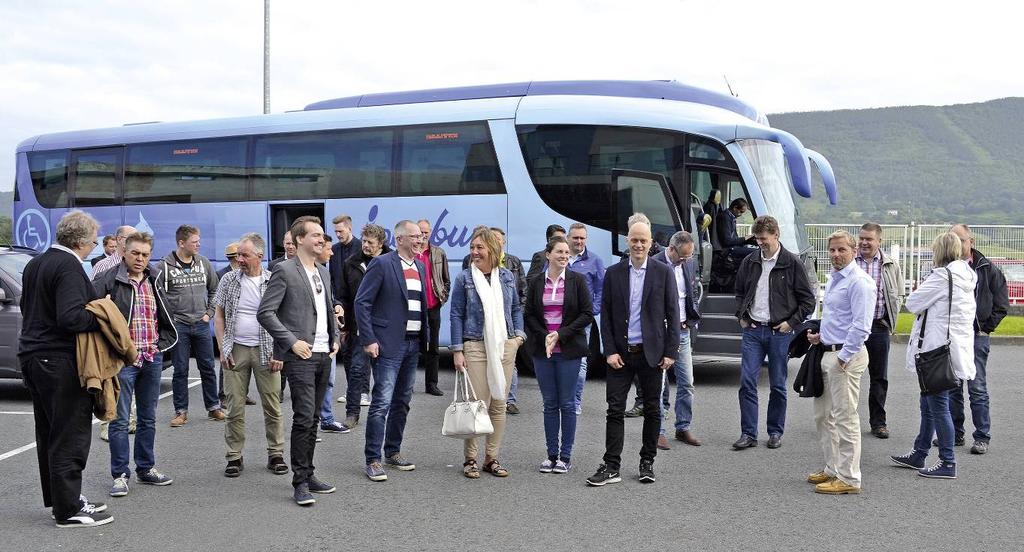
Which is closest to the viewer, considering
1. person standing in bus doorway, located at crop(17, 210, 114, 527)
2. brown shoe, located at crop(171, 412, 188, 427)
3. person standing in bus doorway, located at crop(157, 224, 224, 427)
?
person standing in bus doorway, located at crop(17, 210, 114, 527)

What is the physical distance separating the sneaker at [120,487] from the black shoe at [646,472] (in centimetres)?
340

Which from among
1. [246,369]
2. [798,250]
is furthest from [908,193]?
[246,369]

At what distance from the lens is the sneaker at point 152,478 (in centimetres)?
635

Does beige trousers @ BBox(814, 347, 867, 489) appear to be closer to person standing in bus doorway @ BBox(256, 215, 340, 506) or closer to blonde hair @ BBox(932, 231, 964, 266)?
blonde hair @ BBox(932, 231, 964, 266)

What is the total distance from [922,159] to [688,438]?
117181mm

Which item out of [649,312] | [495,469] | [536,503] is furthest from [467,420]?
[649,312]

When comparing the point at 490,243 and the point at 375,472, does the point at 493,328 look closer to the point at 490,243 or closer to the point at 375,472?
the point at 490,243

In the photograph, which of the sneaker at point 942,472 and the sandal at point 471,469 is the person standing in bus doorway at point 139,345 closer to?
the sandal at point 471,469

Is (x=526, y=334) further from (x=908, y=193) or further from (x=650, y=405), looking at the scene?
(x=908, y=193)

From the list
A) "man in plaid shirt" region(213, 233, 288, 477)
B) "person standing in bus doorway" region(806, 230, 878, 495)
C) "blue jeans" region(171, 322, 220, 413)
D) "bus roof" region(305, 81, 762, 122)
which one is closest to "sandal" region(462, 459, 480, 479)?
"man in plaid shirt" region(213, 233, 288, 477)

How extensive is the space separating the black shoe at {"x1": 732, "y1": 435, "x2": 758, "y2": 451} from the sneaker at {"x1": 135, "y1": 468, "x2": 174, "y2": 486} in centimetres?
425

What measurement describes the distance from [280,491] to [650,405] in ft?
8.37

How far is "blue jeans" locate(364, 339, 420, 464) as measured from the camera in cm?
653

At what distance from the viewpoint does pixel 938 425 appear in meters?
6.57
